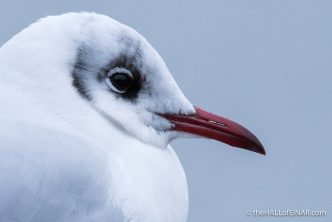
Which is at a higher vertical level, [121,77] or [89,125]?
[121,77]

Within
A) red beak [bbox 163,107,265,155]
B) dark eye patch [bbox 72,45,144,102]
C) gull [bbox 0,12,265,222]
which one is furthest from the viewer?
red beak [bbox 163,107,265,155]

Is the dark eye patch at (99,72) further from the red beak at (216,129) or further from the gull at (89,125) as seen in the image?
the red beak at (216,129)

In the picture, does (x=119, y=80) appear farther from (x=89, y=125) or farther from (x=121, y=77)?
(x=89, y=125)

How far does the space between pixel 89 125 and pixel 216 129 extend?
0.34m

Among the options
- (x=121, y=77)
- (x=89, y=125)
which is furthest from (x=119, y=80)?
(x=89, y=125)

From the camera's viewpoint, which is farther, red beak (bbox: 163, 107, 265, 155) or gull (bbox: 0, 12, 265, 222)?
red beak (bbox: 163, 107, 265, 155)

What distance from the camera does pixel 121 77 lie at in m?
2.18

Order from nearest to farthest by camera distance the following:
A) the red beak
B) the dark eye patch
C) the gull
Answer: the gull, the dark eye patch, the red beak

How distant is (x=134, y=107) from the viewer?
2203 millimetres

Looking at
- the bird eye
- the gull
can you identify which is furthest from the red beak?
the bird eye

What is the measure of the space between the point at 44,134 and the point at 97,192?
149mm

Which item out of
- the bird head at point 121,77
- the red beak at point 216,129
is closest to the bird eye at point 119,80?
the bird head at point 121,77

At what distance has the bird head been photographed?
2.16 metres

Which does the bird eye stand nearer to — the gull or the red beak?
the gull
